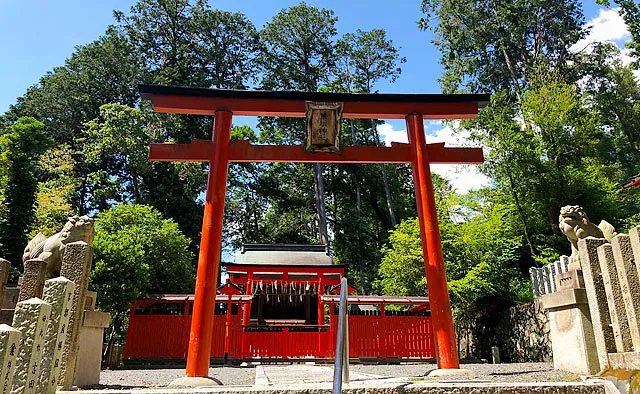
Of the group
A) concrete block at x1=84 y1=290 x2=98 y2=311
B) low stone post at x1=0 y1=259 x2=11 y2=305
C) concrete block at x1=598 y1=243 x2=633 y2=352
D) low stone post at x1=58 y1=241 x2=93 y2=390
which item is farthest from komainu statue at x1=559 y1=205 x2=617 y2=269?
low stone post at x1=0 y1=259 x2=11 y2=305

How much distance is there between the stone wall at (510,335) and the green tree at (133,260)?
11555 millimetres

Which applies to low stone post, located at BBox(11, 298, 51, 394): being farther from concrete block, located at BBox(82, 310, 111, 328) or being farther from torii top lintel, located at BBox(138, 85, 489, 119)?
torii top lintel, located at BBox(138, 85, 489, 119)

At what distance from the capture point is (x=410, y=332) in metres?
13.0

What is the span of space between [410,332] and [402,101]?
7.87 meters

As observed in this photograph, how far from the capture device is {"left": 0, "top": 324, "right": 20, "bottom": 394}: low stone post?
92.5 inches

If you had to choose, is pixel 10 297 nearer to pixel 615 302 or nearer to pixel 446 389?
pixel 446 389

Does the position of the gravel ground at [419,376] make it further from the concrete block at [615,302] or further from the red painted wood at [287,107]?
the red painted wood at [287,107]

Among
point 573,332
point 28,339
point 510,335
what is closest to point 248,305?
point 510,335

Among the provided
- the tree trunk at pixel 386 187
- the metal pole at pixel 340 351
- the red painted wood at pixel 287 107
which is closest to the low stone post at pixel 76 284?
the metal pole at pixel 340 351

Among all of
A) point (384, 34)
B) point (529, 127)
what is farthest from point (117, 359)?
point (384, 34)

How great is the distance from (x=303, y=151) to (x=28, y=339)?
18.1 ft

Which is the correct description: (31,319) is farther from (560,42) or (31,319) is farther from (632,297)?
(560,42)

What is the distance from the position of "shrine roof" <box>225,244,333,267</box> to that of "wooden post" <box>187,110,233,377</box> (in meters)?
9.61

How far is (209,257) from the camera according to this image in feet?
21.8
